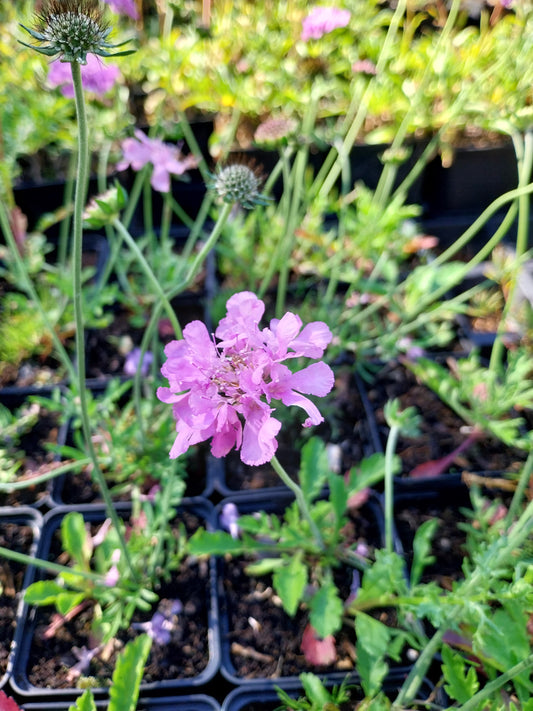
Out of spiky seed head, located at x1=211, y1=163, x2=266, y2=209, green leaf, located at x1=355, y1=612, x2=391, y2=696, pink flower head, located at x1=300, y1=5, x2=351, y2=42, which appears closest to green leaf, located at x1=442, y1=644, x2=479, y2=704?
green leaf, located at x1=355, y1=612, x2=391, y2=696

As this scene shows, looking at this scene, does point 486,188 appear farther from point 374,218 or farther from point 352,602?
point 352,602

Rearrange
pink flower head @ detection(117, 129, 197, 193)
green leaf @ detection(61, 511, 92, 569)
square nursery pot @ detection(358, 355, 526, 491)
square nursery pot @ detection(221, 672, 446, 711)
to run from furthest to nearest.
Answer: square nursery pot @ detection(358, 355, 526, 491)
pink flower head @ detection(117, 129, 197, 193)
green leaf @ detection(61, 511, 92, 569)
square nursery pot @ detection(221, 672, 446, 711)

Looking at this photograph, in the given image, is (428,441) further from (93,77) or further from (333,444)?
(93,77)

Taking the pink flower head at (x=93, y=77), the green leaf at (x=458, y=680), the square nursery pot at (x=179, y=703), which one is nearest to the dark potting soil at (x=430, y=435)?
the green leaf at (x=458, y=680)

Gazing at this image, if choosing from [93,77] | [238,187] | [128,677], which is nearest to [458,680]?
[128,677]

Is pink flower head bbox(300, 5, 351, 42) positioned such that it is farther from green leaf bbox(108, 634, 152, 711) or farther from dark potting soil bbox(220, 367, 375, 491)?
green leaf bbox(108, 634, 152, 711)
